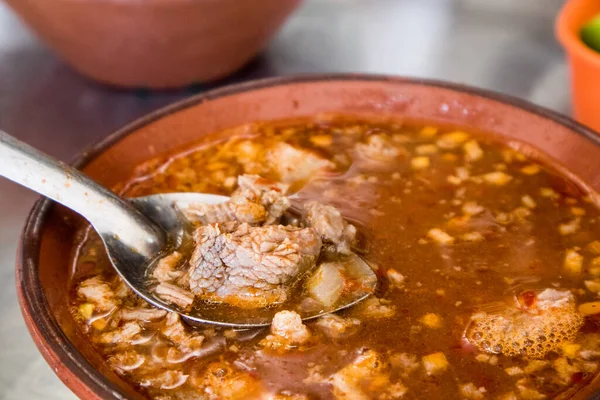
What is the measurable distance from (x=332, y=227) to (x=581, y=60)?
1125 mm

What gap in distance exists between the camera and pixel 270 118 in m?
1.99

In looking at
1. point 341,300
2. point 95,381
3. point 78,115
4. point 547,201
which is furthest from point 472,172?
point 78,115

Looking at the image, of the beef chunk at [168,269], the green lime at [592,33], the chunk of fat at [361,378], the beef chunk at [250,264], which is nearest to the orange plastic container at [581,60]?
the green lime at [592,33]

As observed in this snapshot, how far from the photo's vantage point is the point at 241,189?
1.64 m

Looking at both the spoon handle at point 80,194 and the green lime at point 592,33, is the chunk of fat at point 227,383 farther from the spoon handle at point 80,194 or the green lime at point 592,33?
the green lime at point 592,33

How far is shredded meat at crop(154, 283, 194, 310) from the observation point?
4.61ft

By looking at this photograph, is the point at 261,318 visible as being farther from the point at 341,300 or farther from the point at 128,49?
the point at 128,49

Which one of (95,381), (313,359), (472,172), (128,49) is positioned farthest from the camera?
(128,49)

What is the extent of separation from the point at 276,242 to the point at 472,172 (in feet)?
2.12

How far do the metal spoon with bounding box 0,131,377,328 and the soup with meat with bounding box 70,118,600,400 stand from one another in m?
0.03

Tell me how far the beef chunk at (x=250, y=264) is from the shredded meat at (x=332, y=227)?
3cm

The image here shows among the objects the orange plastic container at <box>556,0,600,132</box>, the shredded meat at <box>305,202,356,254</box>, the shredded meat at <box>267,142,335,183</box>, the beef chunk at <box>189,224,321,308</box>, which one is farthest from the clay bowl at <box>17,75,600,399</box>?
the shredded meat at <box>305,202,356,254</box>

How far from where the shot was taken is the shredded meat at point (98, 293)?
1.43 m

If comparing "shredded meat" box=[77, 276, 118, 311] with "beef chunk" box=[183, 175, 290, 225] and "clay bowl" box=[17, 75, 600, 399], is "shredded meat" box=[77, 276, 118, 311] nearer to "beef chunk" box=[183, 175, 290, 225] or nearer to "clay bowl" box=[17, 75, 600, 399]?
"clay bowl" box=[17, 75, 600, 399]
